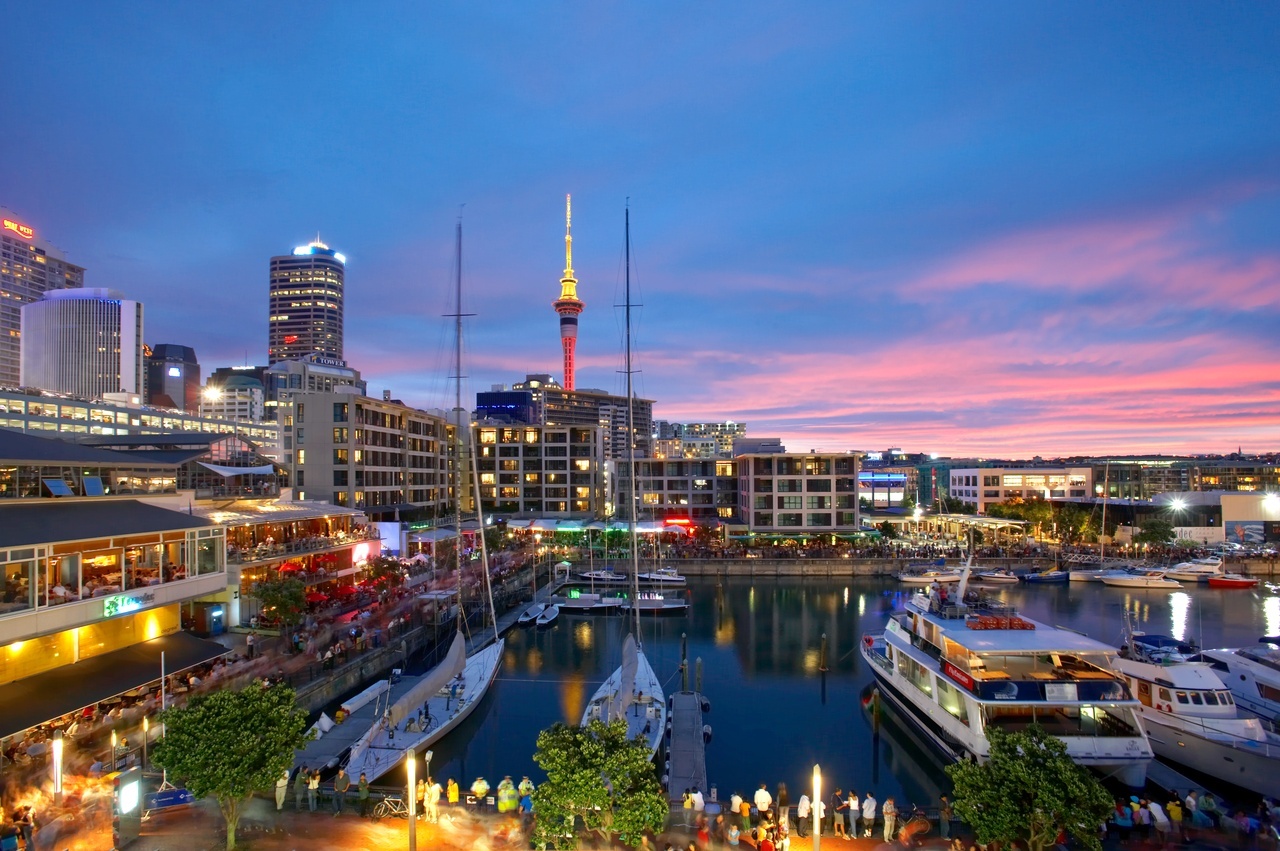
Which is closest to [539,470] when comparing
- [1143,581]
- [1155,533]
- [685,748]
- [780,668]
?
[780,668]

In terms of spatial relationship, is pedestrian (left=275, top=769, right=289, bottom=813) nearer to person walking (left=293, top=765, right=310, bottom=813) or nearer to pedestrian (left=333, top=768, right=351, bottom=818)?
person walking (left=293, top=765, right=310, bottom=813)

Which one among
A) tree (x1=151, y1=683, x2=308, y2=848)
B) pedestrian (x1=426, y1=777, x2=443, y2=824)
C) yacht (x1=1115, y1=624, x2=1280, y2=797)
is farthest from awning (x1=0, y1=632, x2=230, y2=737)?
yacht (x1=1115, y1=624, x2=1280, y2=797)

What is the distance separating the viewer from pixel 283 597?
33.5 meters

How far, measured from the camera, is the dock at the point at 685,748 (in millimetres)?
23766

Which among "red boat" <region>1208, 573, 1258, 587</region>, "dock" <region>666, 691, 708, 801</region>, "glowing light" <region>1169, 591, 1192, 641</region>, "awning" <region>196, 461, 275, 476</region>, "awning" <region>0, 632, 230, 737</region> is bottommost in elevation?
"glowing light" <region>1169, 591, 1192, 641</region>

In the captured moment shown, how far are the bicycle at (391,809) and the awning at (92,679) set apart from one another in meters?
9.96

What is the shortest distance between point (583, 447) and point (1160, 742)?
76.6 m

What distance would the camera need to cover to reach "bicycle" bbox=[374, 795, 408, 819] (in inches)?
741

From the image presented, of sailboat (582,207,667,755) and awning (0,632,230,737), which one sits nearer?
awning (0,632,230,737)

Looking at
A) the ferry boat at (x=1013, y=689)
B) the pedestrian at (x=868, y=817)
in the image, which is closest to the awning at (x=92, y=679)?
the pedestrian at (x=868, y=817)

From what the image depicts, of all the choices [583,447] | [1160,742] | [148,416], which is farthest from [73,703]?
[148,416]

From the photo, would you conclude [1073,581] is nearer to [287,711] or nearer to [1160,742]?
[1160,742]

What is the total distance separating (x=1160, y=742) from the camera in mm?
26781

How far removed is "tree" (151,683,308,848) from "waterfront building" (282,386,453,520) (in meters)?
51.4
